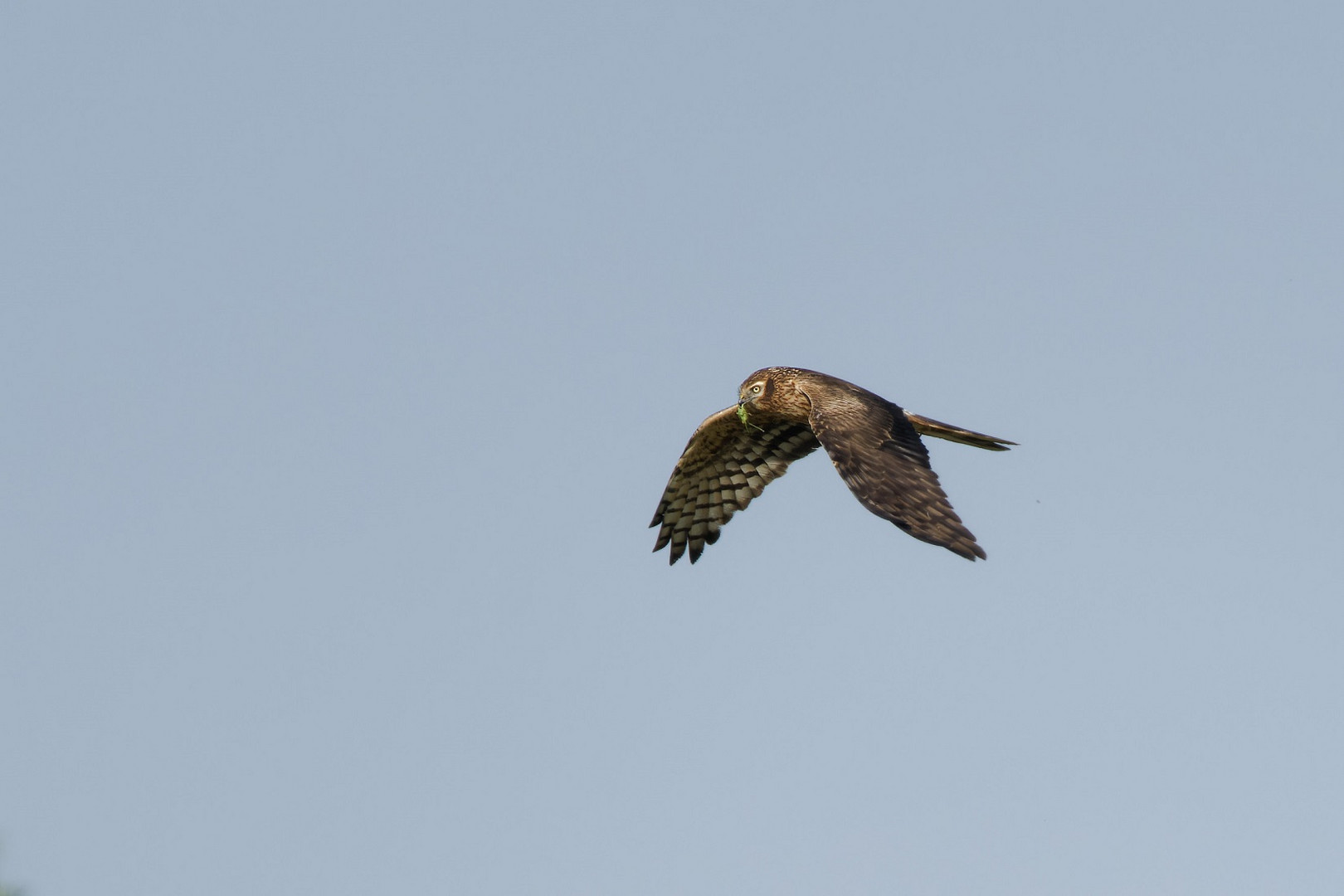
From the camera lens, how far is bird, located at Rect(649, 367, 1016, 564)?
43.1 feet

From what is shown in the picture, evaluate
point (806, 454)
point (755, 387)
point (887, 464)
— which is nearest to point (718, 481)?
point (806, 454)

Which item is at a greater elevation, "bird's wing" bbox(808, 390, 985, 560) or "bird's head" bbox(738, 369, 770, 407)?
"bird's head" bbox(738, 369, 770, 407)

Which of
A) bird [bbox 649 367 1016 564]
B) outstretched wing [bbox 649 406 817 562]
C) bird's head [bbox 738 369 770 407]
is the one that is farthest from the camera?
outstretched wing [bbox 649 406 817 562]

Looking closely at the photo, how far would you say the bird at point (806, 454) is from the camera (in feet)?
43.1

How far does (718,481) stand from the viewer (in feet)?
58.3

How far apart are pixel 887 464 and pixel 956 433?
1.87 metres

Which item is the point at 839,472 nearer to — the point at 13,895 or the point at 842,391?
the point at 842,391

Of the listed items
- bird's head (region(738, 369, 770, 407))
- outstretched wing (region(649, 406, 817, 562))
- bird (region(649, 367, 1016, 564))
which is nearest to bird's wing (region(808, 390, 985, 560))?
bird (region(649, 367, 1016, 564))

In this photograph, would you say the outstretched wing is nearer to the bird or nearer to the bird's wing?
the bird

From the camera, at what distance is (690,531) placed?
1783cm

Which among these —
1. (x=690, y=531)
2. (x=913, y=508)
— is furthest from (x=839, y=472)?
(x=690, y=531)

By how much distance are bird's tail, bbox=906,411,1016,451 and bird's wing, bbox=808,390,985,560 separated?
206mm

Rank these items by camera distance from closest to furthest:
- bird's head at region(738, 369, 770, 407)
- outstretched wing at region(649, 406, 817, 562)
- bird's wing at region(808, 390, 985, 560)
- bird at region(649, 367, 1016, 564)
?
bird's wing at region(808, 390, 985, 560)
bird at region(649, 367, 1016, 564)
bird's head at region(738, 369, 770, 407)
outstretched wing at region(649, 406, 817, 562)

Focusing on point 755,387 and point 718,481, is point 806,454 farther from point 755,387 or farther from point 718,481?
point 755,387
